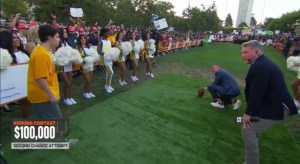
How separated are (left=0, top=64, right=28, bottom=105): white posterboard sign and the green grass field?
0.66 metres

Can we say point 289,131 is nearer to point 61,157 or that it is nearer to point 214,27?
point 61,157

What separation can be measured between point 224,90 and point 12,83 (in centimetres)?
541

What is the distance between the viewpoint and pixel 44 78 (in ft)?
13.8

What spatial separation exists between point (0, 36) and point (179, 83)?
7.07 metres

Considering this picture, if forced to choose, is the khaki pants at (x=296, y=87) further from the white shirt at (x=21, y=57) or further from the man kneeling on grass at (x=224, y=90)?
the white shirt at (x=21, y=57)

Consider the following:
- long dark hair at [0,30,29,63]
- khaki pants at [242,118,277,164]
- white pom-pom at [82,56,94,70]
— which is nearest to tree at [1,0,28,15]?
white pom-pom at [82,56,94,70]

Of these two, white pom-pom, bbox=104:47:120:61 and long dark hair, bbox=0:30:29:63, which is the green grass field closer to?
white pom-pom, bbox=104:47:120:61

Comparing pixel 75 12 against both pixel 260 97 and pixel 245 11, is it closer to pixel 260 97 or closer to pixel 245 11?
pixel 260 97

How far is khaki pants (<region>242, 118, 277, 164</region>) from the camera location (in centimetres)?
461

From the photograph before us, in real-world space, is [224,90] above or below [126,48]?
below

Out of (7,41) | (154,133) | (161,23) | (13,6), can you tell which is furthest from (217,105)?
(13,6)

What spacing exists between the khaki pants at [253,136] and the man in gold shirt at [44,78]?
2.90 meters

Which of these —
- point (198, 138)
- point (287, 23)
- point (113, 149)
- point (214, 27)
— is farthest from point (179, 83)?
point (287, 23)

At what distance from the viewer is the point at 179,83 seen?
11797mm
